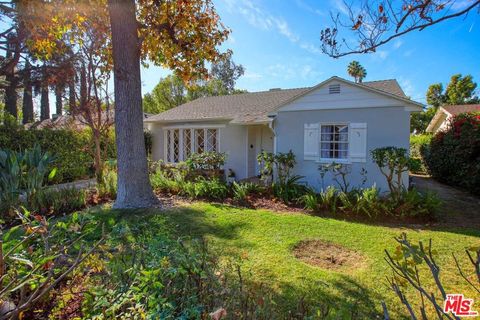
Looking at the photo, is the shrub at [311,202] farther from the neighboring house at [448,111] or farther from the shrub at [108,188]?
the neighboring house at [448,111]

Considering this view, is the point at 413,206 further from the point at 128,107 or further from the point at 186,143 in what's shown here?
the point at 186,143

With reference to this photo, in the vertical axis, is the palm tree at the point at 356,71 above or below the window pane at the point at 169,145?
above

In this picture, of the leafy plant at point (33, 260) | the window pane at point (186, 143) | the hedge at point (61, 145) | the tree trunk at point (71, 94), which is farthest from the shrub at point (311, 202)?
the hedge at point (61, 145)

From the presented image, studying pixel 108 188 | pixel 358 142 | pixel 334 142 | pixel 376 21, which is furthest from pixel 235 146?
pixel 376 21

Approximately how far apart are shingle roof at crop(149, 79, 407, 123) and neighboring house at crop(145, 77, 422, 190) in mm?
87

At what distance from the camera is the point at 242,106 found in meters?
14.6

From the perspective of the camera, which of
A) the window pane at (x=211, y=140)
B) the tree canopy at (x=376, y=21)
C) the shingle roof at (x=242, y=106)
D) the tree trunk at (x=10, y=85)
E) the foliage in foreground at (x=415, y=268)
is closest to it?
the foliage in foreground at (x=415, y=268)

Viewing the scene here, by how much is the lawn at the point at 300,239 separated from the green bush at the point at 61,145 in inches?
311

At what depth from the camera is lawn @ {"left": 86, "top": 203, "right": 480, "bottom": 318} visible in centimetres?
365

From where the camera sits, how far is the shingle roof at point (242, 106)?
470 inches

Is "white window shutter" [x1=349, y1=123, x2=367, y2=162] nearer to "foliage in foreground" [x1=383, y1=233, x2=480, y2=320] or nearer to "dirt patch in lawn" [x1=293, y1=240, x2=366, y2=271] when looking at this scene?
"dirt patch in lawn" [x1=293, y1=240, x2=366, y2=271]

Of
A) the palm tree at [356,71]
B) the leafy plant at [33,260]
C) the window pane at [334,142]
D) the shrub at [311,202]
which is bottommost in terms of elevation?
the shrub at [311,202]

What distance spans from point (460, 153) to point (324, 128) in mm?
5534

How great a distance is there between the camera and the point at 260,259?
4715 mm
